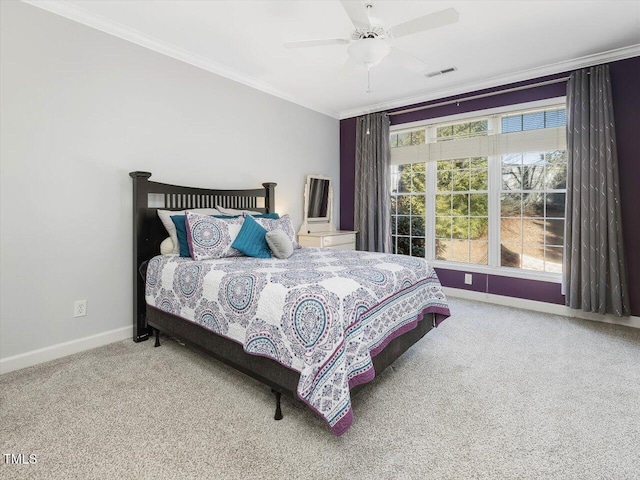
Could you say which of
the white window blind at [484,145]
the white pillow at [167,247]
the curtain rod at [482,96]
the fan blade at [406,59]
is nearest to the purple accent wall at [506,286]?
the white window blind at [484,145]

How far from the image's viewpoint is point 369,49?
222cm

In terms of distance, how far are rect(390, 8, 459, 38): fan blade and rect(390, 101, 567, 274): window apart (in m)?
2.39

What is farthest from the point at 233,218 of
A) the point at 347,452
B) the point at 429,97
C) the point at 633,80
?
the point at 633,80

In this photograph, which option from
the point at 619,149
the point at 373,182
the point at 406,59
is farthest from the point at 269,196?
the point at 619,149

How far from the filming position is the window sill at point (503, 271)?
3702mm

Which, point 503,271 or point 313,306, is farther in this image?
point 503,271

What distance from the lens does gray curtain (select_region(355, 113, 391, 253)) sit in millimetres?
4734

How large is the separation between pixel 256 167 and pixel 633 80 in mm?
3905

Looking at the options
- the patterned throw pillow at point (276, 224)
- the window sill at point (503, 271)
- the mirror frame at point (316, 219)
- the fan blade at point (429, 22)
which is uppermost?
the fan blade at point (429, 22)

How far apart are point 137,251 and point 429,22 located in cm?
276

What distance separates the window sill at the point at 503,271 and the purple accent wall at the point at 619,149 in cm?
5

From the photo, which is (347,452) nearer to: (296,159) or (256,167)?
(256,167)

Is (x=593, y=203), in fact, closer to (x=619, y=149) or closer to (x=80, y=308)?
(x=619, y=149)

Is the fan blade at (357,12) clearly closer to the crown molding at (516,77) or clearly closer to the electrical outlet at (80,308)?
the crown molding at (516,77)
